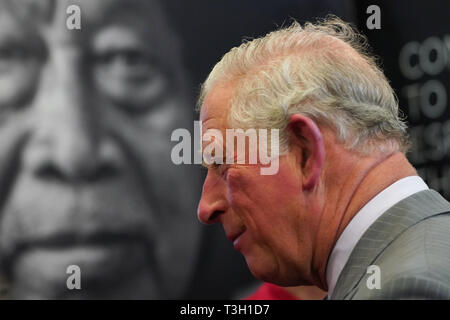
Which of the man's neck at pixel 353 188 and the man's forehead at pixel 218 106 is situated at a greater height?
the man's forehead at pixel 218 106

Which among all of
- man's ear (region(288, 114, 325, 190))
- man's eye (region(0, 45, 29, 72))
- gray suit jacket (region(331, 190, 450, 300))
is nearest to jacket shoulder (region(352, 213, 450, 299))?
gray suit jacket (region(331, 190, 450, 300))

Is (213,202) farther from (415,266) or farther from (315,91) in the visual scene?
(415,266)

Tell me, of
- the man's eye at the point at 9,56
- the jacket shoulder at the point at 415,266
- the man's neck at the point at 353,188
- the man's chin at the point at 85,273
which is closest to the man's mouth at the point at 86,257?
the man's chin at the point at 85,273

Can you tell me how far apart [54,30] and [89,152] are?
35 cm

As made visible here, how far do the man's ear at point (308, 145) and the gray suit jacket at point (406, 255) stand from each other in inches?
4.7

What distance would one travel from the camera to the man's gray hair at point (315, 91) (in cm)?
109

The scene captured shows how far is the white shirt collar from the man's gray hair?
0.07 meters

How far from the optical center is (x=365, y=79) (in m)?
1.14

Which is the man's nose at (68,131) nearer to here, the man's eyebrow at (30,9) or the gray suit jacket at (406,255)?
the man's eyebrow at (30,9)

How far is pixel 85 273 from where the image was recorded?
1.96 meters

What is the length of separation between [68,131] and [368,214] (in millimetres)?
1118

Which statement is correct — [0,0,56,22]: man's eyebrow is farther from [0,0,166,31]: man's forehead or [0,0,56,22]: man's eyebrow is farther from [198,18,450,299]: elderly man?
[198,18,450,299]: elderly man

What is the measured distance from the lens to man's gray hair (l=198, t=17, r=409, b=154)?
1087 millimetres
